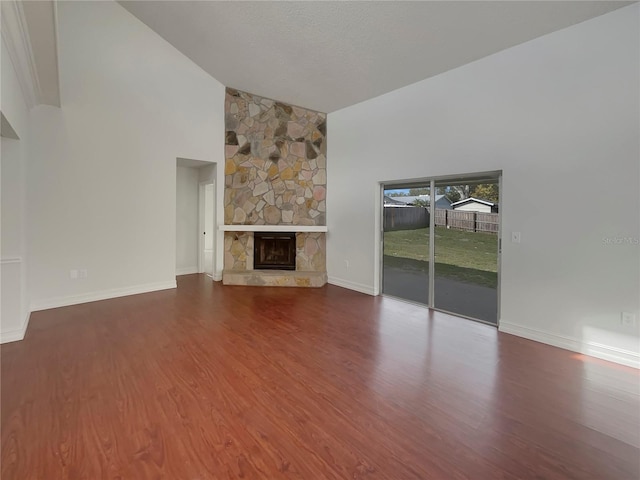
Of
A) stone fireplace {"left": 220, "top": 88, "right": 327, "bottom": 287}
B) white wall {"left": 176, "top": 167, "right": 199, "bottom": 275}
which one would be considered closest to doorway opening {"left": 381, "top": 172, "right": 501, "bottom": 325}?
stone fireplace {"left": 220, "top": 88, "right": 327, "bottom": 287}

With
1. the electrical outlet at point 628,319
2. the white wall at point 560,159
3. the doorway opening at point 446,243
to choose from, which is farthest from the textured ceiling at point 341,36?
the electrical outlet at point 628,319

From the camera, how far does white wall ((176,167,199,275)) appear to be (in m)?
6.68

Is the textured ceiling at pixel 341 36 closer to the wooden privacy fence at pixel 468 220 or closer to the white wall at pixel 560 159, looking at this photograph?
the white wall at pixel 560 159

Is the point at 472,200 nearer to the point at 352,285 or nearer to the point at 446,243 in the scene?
the point at 446,243

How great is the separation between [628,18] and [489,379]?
356 cm

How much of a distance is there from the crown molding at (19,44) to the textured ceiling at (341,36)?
6.90 ft

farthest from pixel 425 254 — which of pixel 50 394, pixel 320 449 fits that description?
pixel 50 394

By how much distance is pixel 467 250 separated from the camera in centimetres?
425

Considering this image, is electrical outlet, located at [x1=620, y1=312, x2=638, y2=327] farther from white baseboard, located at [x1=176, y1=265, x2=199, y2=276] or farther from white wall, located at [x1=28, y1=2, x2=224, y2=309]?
white baseboard, located at [x1=176, y1=265, x2=199, y2=276]

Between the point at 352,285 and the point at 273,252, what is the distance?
1775 mm

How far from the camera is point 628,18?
9.16 feet

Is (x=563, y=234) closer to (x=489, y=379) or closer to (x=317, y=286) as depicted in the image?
(x=489, y=379)

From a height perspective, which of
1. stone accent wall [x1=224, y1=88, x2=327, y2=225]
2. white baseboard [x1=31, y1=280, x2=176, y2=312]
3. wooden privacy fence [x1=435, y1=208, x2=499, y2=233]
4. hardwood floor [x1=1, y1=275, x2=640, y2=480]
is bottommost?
hardwood floor [x1=1, y1=275, x2=640, y2=480]

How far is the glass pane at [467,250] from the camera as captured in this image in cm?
397
